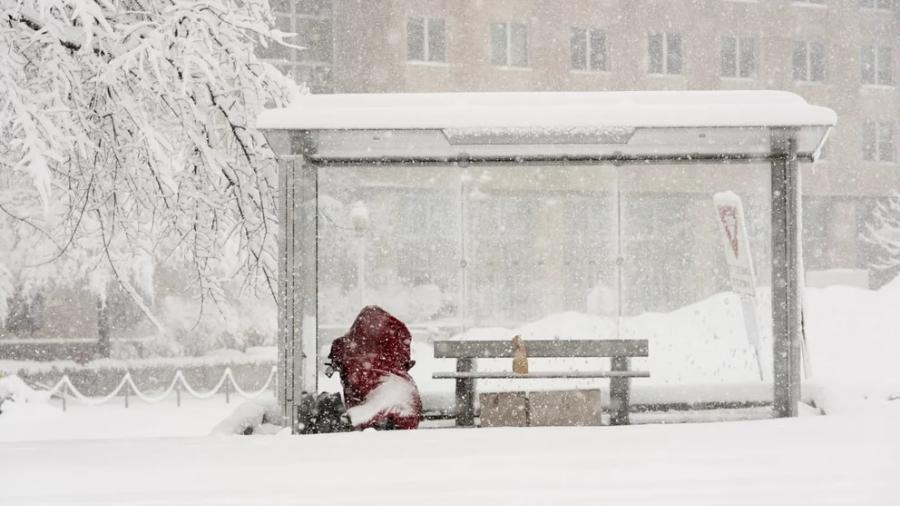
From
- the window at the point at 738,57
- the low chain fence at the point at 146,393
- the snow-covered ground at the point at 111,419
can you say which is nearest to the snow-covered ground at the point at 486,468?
the snow-covered ground at the point at 111,419

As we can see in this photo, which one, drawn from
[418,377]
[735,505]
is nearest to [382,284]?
[418,377]

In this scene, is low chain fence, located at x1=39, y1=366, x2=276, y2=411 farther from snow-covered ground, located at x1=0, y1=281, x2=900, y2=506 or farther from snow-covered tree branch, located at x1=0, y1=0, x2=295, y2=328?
snow-covered ground, located at x1=0, y1=281, x2=900, y2=506

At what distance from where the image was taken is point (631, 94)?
23.2 feet

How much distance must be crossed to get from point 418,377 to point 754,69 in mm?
25149

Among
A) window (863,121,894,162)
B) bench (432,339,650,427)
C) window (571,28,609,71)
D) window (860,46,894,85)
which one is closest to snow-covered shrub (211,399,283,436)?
bench (432,339,650,427)

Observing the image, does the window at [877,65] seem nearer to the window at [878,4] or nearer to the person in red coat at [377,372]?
the window at [878,4]

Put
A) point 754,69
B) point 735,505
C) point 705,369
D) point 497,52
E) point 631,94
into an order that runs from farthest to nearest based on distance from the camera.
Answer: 1. point 754,69
2. point 497,52
3. point 705,369
4. point 631,94
5. point 735,505

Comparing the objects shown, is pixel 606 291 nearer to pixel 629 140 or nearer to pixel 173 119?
pixel 629 140

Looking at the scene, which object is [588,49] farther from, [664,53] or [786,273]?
[786,273]

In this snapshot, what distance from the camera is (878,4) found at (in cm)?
3288

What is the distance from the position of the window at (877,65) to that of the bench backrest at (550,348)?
29.6 meters

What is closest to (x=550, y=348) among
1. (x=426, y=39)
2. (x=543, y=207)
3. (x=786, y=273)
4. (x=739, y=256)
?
(x=786, y=273)

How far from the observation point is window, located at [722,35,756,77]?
29.8 meters

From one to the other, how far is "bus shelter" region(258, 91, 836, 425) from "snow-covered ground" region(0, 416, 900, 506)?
1.63m
